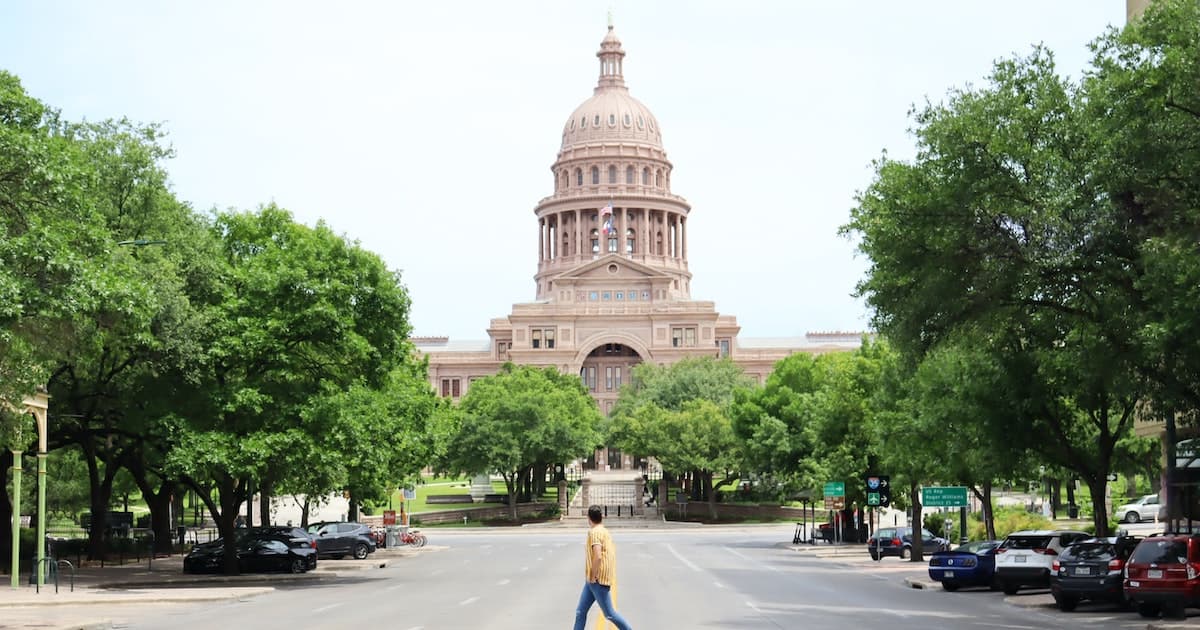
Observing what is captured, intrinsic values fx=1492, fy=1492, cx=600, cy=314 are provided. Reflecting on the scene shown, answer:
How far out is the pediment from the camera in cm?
17112

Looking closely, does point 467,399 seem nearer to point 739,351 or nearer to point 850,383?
point 850,383

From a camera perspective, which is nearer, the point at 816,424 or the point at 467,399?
the point at 816,424

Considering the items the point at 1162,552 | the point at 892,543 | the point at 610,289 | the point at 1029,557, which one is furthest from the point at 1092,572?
the point at 610,289

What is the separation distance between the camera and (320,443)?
38.5 m

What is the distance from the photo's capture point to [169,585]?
3866cm

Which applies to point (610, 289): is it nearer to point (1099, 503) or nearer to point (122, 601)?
point (1099, 503)

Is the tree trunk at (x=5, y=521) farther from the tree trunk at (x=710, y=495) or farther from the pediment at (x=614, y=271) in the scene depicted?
the pediment at (x=614, y=271)

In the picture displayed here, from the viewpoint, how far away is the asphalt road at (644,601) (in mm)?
24875

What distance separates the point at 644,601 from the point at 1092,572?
873cm

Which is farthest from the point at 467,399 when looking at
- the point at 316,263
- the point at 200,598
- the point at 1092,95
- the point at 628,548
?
the point at 1092,95

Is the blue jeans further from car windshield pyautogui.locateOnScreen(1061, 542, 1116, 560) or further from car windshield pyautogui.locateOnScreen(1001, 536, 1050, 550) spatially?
car windshield pyautogui.locateOnScreen(1001, 536, 1050, 550)

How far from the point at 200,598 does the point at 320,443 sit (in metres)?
7.02

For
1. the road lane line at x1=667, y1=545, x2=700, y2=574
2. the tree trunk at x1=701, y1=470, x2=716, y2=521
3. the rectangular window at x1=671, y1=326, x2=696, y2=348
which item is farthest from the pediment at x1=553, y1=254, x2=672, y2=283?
the road lane line at x1=667, y1=545, x2=700, y2=574

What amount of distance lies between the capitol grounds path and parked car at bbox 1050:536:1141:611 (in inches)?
72.1
